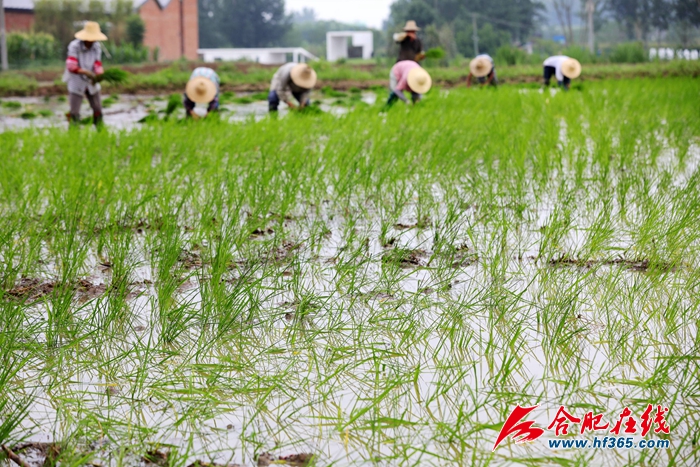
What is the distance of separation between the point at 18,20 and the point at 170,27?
600 centimetres

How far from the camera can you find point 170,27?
28.5 m

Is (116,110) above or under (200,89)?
under

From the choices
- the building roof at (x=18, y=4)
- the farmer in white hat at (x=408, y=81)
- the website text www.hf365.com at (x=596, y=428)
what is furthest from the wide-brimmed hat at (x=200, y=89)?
the building roof at (x=18, y=4)

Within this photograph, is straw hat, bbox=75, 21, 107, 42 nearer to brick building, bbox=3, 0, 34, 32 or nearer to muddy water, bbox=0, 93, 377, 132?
muddy water, bbox=0, 93, 377, 132

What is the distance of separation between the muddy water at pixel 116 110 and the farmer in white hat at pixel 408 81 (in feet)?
1.98

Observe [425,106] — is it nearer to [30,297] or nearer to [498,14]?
[30,297]

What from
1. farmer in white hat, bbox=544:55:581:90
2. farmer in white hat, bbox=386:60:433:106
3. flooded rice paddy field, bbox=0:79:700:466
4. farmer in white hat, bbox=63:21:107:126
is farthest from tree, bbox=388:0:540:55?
flooded rice paddy field, bbox=0:79:700:466

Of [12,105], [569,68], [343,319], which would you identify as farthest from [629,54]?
[343,319]

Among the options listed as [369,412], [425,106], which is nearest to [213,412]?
[369,412]

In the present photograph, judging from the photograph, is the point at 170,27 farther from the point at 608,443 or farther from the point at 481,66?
the point at 608,443

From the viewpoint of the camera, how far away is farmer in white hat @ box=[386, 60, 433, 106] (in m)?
7.36

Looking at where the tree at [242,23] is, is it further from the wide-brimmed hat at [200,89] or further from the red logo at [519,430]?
the red logo at [519,430]

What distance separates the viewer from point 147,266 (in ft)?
8.37

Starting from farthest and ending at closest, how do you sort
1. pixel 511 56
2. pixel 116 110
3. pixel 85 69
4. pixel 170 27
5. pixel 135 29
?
pixel 170 27
pixel 135 29
pixel 511 56
pixel 116 110
pixel 85 69
